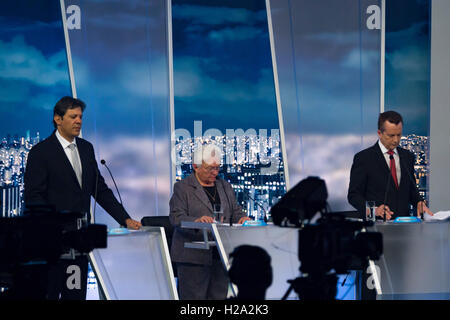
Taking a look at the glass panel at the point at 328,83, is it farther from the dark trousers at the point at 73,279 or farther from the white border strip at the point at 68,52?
the dark trousers at the point at 73,279

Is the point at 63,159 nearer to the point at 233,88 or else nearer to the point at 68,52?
the point at 68,52

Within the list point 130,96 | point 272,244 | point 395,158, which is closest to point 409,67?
point 395,158

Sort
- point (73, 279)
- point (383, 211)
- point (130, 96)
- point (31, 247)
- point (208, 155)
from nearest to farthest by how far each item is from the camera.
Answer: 1. point (31, 247)
2. point (73, 279)
3. point (383, 211)
4. point (208, 155)
5. point (130, 96)

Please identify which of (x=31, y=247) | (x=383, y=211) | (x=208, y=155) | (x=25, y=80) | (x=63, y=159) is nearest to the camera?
(x=31, y=247)

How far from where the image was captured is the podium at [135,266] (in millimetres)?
3754

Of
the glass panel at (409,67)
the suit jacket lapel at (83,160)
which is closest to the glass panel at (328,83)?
the glass panel at (409,67)

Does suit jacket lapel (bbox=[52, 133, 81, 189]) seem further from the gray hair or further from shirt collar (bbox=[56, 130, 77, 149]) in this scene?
the gray hair

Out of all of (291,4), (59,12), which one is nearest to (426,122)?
(291,4)

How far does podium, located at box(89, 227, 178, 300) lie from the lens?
3.75 m

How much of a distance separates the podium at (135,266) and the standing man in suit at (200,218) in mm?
418

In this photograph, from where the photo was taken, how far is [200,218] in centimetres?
432

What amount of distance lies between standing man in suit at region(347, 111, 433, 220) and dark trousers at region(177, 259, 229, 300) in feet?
3.36

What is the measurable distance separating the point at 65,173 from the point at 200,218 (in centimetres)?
90

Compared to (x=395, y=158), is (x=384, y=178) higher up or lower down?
lower down
